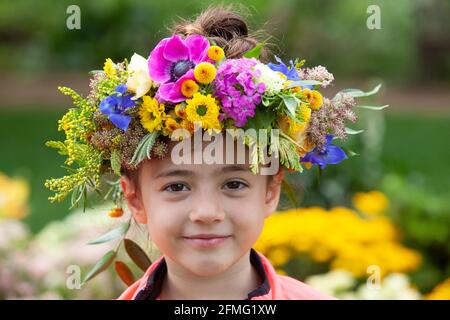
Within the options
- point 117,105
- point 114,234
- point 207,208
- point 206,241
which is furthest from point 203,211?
point 114,234

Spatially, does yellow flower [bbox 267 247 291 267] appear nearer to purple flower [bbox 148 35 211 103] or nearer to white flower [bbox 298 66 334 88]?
white flower [bbox 298 66 334 88]

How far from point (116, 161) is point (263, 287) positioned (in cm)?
73

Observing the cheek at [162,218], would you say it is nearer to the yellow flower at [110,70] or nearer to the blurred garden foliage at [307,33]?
the yellow flower at [110,70]

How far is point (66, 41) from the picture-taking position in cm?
1452

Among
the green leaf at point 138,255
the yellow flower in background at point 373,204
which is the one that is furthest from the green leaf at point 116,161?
the yellow flower in background at point 373,204

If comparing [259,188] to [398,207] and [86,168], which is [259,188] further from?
[398,207]

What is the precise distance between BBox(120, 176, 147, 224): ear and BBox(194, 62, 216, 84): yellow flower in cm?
56

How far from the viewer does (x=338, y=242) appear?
18.5 feet

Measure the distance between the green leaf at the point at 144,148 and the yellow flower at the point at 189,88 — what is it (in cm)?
18

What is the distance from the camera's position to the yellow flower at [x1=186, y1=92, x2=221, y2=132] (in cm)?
289

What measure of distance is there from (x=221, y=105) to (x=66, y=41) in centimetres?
1202

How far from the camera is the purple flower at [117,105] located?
297 cm

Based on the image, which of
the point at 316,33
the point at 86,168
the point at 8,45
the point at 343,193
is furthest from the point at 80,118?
the point at 8,45

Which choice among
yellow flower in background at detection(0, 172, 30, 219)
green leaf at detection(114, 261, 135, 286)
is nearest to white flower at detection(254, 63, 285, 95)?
green leaf at detection(114, 261, 135, 286)
